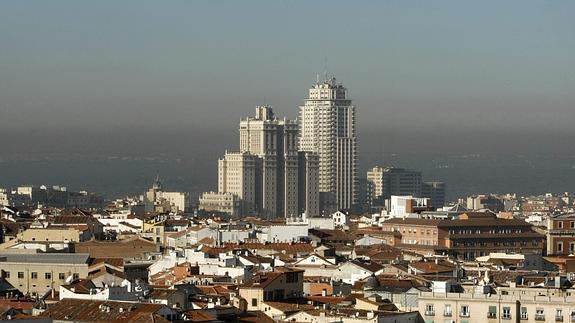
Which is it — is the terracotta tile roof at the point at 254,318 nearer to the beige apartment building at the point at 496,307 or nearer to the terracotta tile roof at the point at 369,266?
the beige apartment building at the point at 496,307

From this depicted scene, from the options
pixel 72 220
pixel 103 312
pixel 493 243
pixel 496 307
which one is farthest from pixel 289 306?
pixel 72 220

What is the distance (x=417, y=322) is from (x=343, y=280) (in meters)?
20.6

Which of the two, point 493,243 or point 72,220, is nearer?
point 493,243

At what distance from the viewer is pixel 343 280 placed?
256 feet

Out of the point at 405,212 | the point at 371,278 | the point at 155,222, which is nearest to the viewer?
the point at 371,278

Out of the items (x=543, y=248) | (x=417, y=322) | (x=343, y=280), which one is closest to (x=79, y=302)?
(x=417, y=322)

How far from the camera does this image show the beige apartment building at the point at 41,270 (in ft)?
265

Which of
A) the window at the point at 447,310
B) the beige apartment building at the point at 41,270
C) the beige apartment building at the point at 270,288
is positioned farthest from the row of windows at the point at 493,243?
the window at the point at 447,310

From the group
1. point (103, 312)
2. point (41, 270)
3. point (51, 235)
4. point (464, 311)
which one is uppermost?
point (103, 312)

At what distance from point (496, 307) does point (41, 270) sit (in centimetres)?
2957

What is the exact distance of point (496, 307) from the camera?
187 feet

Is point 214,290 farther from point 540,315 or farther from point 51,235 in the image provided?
point 51,235

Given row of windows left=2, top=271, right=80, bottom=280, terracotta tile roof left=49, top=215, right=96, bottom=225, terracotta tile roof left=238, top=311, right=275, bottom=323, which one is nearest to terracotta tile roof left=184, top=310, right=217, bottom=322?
terracotta tile roof left=238, top=311, right=275, bottom=323

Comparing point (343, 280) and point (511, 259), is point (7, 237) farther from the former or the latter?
point (343, 280)
